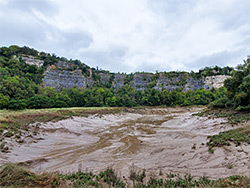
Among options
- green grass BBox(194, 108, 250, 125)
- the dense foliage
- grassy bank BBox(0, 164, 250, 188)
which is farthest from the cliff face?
grassy bank BBox(0, 164, 250, 188)

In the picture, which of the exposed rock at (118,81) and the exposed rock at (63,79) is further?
the exposed rock at (118,81)

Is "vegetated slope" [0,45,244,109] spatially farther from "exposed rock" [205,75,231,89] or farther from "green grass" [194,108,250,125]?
"green grass" [194,108,250,125]

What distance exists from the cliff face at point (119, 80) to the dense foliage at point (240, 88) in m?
89.9

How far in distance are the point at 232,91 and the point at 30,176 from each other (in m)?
30.8

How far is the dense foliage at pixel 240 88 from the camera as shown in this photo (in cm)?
1928

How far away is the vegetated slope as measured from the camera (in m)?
48.7

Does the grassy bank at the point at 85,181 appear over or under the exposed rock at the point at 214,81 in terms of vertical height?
under

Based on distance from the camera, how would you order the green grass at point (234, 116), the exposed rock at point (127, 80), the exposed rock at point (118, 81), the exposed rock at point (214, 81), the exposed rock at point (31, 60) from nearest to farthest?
the green grass at point (234, 116) → the exposed rock at point (31, 60) → the exposed rock at point (127, 80) → the exposed rock at point (214, 81) → the exposed rock at point (118, 81)

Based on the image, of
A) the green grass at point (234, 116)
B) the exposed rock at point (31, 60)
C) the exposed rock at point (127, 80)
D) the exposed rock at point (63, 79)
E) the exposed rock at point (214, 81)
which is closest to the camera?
the green grass at point (234, 116)

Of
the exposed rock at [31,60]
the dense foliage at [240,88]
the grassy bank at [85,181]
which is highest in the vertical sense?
the exposed rock at [31,60]

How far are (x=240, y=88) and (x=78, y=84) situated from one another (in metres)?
95.3

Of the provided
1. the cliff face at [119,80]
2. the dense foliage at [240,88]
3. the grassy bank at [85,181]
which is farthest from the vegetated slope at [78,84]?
the dense foliage at [240,88]

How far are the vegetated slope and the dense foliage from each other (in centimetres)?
4419

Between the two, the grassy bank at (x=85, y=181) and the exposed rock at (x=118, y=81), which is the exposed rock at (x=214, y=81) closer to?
the exposed rock at (x=118, y=81)
